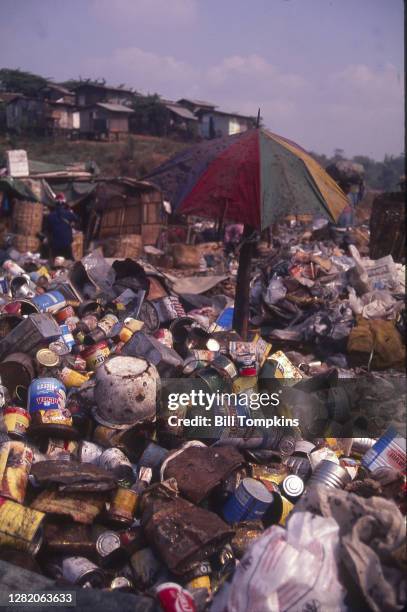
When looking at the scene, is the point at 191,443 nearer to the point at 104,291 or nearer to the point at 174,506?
the point at 174,506

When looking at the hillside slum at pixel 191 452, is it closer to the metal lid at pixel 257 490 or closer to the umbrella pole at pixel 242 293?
the metal lid at pixel 257 490

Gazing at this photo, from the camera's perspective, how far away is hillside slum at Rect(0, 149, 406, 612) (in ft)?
6.25

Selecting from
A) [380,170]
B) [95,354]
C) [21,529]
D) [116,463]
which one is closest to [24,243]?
[95,354]

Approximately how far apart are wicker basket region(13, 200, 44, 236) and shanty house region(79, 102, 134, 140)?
21.6 meters

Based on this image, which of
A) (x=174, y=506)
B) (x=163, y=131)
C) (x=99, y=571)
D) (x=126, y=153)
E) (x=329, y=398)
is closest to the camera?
(x=99, y=571)

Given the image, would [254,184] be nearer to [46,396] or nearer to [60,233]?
[46,396]

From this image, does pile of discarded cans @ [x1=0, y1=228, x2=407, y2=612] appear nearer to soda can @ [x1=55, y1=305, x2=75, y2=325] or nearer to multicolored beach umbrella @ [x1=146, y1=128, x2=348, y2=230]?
soda can @ [x1=55, y1=305, x2=75, y2=325]

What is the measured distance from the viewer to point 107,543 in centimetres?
251

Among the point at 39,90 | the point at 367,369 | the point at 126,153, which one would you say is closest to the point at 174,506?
the point at 367,369

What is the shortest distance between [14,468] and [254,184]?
8.54ft

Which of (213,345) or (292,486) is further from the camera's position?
(213,345)

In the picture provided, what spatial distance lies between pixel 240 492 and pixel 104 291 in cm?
356

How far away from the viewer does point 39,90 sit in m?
34.3

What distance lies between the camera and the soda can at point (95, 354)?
4.10m
